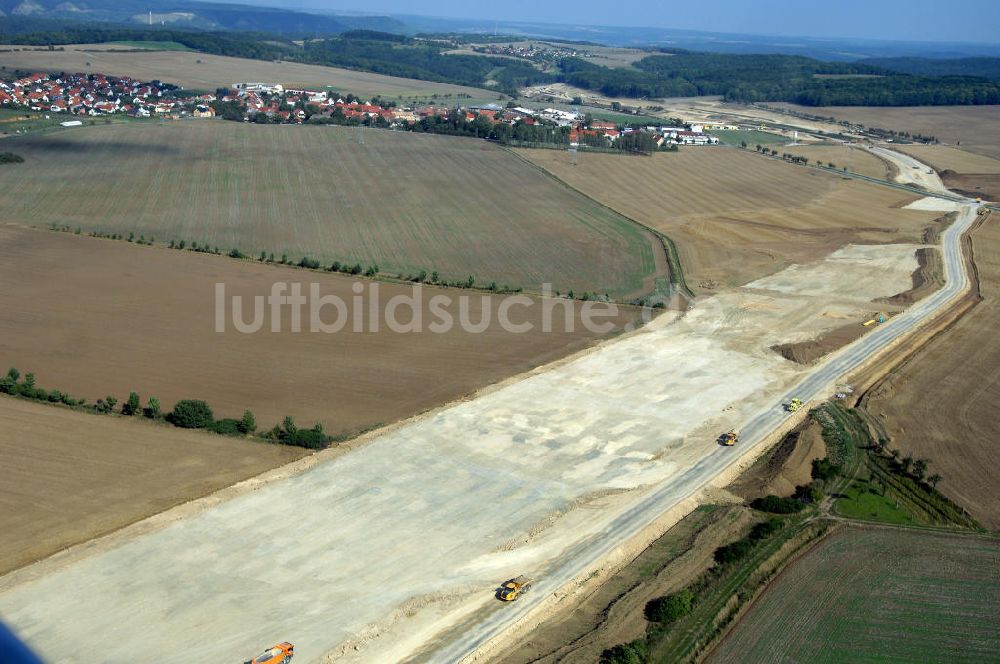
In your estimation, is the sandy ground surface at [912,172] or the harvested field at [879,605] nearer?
the harvested field at [879,605]

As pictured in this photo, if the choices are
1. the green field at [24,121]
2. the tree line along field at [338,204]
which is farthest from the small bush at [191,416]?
the green field at [24,121]

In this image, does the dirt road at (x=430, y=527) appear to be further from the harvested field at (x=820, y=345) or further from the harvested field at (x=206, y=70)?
the harvested field at (x=206, y=70)

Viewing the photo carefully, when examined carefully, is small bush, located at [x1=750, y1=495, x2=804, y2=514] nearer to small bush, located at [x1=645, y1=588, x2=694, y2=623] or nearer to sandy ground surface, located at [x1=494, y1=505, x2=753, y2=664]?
sandy ground surface, located at [x1=494, y1=505, x2=753, y2=664]

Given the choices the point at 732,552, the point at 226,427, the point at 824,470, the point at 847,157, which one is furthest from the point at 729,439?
the point at 847,157

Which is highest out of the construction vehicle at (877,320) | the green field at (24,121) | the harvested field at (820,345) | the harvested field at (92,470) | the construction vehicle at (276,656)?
the green field at (24,121)

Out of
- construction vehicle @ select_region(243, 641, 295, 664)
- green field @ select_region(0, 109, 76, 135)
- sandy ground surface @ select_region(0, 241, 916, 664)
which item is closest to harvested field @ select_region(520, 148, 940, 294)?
sandy ground surface @ select_region(0, 241, 916, 664)
